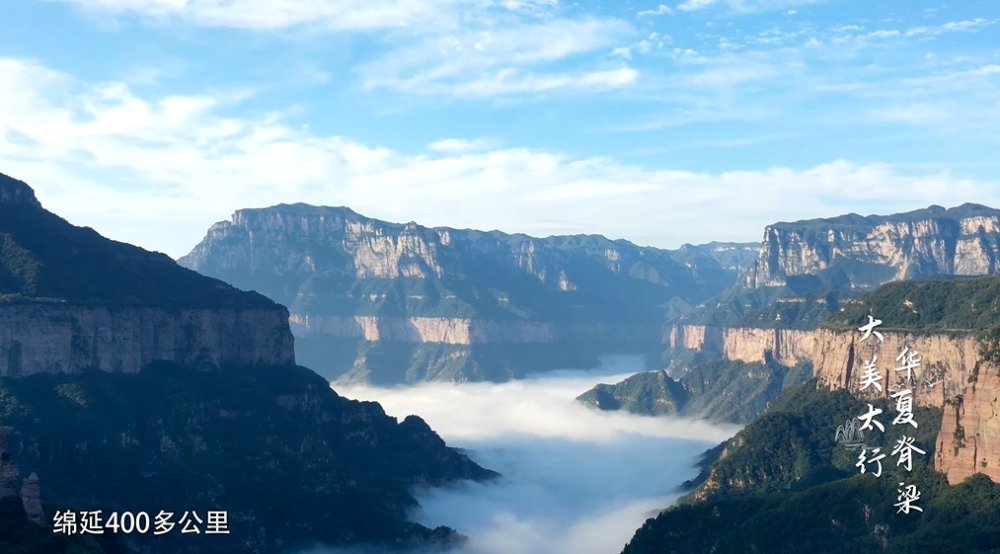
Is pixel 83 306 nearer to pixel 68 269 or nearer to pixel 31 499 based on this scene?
pixel 68 269

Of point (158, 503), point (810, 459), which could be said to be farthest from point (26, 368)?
point (810, 459)

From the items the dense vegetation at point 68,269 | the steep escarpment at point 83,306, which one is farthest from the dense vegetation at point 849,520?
the dense vegetation at point 68,269

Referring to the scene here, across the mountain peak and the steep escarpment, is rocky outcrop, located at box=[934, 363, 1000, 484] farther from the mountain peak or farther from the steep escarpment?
the mountain peak

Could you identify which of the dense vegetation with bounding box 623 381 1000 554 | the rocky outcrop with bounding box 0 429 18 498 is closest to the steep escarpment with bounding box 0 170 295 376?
the rocky outcrop with bounding box 0 429 18 498

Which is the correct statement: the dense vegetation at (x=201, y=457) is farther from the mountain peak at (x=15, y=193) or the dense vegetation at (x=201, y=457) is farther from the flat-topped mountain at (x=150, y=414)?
the mountain peak at (x=15, y=193)

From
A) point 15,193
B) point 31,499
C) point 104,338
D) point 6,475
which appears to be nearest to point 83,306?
point 104,338

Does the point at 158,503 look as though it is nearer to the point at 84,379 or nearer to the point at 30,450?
the point at 30,450
